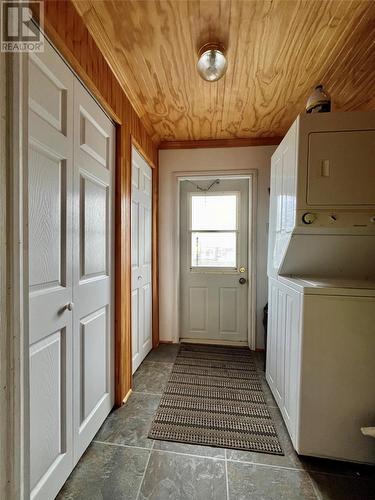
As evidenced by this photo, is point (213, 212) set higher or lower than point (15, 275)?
higher

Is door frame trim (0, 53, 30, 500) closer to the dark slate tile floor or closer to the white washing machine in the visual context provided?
the dark slate tile floor

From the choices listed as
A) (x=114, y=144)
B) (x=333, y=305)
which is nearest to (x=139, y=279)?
(x=114, y=144)

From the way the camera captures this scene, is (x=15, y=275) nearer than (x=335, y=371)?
Yes

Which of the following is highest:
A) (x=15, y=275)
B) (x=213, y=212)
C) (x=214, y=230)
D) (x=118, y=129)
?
(x=118, y=129)

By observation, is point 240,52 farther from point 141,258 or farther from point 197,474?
point 197,474

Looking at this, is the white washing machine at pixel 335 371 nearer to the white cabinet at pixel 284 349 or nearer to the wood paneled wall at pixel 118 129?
the white cabinet at pixel 284 349

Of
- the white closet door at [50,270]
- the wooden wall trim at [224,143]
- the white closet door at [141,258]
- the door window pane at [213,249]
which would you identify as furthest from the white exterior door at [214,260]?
the white closet door at [50,270]

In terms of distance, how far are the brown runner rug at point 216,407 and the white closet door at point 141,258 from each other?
450 mm

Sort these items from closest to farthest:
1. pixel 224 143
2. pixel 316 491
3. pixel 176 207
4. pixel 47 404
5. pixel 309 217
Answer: pixel 47 404 → pixel 316 491 → pixel 309 217 → pixel 224 143 → pixel 176 207

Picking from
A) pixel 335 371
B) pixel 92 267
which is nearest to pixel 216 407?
pixel 335 371

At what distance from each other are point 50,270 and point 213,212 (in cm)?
224

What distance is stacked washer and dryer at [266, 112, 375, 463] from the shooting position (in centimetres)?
129

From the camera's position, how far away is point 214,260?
305cm

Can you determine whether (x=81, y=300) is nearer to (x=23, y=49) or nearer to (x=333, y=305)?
(x=23, y=49)
